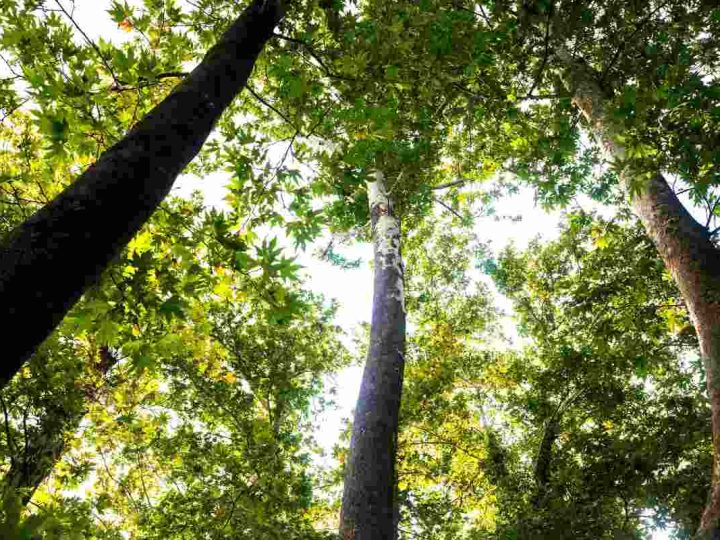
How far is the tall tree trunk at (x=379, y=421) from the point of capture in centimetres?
333

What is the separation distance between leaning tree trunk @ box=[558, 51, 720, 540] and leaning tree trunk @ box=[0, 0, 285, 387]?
9.14 feet

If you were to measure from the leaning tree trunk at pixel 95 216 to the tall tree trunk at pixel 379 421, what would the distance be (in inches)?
83.7

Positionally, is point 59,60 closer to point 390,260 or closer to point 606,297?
point 390,260

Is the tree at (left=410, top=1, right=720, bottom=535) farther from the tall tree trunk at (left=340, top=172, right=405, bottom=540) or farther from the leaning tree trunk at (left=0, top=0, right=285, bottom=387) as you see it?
the leaning tree trunk at (left=0, top=0, right=285, bottom=387)

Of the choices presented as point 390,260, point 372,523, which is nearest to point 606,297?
point 390,260

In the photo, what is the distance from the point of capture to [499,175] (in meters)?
11.8

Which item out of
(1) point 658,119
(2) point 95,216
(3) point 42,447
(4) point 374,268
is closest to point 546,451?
(4) point 374,268

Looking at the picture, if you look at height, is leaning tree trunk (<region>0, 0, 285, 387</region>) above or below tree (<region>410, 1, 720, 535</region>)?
below

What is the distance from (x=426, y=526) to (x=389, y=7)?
292 inches

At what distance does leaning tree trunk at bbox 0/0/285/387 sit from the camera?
52.2 inches

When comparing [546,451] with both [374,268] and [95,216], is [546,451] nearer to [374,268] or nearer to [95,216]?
[374,268]

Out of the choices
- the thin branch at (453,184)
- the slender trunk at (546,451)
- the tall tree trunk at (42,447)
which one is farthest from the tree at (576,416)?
the tall tree trunk at (42,447)

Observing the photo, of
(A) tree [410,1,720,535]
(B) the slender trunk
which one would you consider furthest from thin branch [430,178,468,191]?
(B) the slender trunk

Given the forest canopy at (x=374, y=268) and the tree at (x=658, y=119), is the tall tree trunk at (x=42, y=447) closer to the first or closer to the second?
the forest canopy at (x=374, y=268)
